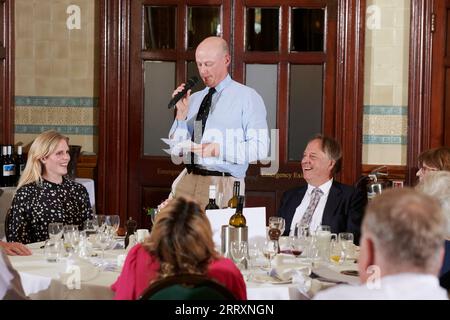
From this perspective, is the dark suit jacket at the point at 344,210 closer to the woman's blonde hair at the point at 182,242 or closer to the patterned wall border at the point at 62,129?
the woman's blonde hair at the point at 182,242

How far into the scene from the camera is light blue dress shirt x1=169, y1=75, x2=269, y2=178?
491 centimetres

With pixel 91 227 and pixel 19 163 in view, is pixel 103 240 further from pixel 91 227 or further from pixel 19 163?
pixel 19 163

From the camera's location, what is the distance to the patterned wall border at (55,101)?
6.39 meters

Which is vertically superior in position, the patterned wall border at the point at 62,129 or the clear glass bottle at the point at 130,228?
the patterned wall border at the point at 62,129

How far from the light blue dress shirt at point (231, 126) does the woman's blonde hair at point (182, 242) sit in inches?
99.7

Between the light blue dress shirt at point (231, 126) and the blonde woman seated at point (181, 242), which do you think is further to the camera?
the light blue dress shirt at point (231, 126)

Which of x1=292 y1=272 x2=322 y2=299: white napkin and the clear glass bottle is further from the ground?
the clear glass bottle

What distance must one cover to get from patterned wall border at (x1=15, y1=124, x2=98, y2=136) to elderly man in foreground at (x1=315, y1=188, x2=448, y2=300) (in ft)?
15.5

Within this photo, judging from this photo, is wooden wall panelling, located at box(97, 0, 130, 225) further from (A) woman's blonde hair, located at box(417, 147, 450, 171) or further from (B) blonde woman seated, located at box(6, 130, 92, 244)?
(A) woman's blonde hair, located at box(417, 147, 450, 171)

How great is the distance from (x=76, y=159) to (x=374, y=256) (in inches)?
177

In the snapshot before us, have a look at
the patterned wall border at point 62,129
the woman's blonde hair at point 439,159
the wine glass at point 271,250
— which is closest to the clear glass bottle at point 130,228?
the wine glass at point 271,250

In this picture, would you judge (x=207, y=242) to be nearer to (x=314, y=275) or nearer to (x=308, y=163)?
(x=314, y=275)

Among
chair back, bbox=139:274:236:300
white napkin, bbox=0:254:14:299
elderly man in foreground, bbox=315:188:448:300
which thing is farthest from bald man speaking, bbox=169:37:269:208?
elderly man in foreground, bbox=315:188:448:300

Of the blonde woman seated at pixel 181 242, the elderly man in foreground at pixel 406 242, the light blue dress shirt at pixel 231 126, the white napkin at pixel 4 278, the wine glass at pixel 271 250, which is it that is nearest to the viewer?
the elderly man in foreground at pixel 406 242
